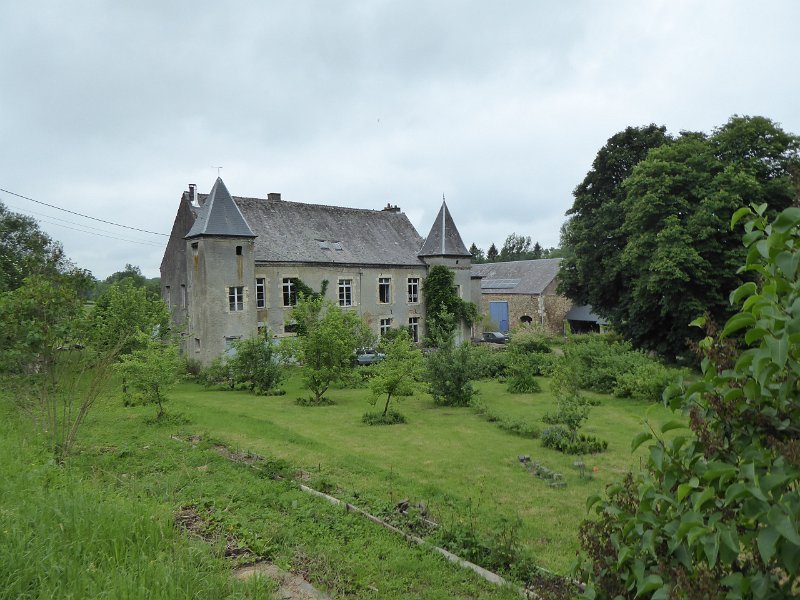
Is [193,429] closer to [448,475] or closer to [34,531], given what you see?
[448,475]

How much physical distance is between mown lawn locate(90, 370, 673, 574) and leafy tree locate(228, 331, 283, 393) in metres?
1.72

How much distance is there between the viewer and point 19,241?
120ft

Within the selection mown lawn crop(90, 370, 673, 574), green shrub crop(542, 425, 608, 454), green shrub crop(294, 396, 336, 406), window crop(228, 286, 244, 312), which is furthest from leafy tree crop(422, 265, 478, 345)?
green shrub crop(542, 425, 608, 454)

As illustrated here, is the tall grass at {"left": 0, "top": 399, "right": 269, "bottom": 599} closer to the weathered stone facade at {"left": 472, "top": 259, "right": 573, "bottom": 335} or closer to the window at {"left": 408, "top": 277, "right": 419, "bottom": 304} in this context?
the window at {"left": 408, "top": 277, "right": 419, "bottom": 304}

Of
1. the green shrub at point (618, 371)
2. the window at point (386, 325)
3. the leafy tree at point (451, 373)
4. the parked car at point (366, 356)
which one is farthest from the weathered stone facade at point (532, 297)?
the leafy tree at point (451, 373)

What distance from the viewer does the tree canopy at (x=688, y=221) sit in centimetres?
2148

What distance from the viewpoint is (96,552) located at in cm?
449

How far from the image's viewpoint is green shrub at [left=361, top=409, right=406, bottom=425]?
1526cm

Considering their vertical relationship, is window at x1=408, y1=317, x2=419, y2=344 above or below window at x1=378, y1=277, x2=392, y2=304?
below

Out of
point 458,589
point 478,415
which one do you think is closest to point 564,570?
point 458,589

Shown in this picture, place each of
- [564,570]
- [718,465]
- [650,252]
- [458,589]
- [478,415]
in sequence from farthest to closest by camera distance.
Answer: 1. [650,252]
2. [478,415]
3. [564,570]
4. [458,589]
5. [718,465]

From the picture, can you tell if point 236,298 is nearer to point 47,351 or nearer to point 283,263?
point 283,263

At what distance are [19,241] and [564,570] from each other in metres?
41.8

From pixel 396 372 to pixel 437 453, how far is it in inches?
177
